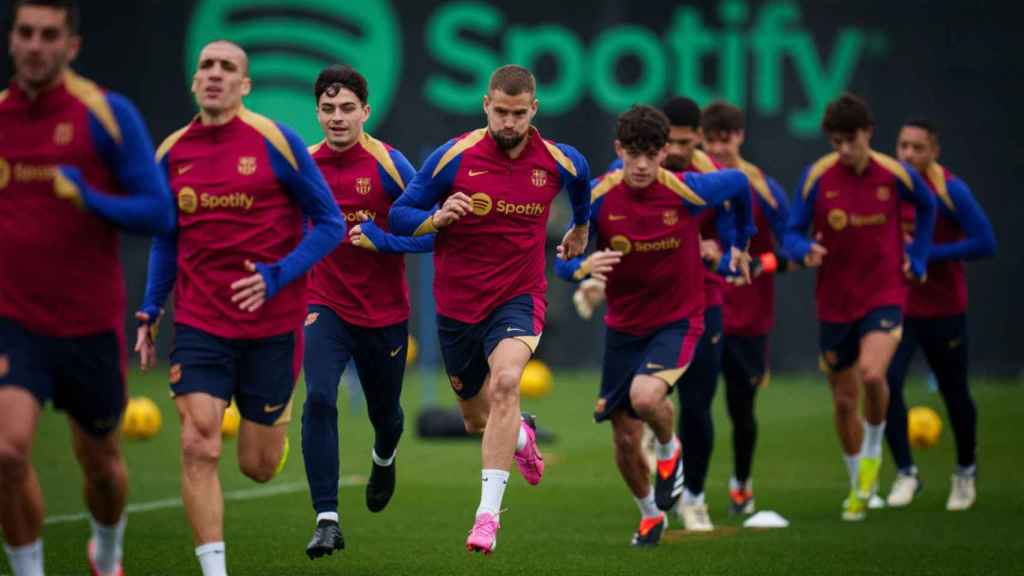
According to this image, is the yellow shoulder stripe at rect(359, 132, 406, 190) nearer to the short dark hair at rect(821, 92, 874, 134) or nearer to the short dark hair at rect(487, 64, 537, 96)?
the short dark hair at rect(487, 64, 537, 96)

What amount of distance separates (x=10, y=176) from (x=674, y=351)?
495cm

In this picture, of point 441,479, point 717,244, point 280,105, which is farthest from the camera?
point 280,105

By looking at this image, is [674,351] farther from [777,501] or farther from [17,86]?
[17,86]

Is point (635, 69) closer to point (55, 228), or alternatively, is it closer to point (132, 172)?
point (132, 172)

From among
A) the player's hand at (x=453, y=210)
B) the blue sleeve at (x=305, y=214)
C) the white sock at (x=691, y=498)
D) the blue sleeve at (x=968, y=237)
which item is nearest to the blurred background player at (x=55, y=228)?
the blue sleeve at (x=305, y=214)

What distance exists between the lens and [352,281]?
32.7ft

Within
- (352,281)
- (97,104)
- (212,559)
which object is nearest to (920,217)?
(352,281)

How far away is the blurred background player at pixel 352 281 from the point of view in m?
9.73

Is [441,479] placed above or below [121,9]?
below

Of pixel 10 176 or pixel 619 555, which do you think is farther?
pixel 619 555

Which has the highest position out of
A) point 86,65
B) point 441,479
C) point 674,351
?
point 86,65

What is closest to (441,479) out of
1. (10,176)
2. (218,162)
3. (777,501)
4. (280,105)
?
(777,501)

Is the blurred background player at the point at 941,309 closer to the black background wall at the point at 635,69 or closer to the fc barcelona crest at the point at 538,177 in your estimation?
the fc barcelona crest at the point at 538,177

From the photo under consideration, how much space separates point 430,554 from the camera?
1027cm
